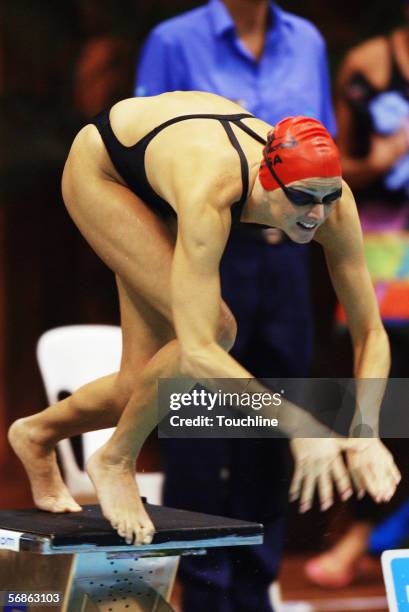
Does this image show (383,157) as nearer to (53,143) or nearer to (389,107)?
(389,107)

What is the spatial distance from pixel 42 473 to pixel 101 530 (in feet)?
1.23

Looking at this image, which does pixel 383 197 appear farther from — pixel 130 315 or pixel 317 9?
pixel 130 315

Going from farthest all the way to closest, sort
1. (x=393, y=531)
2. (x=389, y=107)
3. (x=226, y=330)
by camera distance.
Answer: (x=389, y=107), (x=393, y=531), (x=226, y=330)

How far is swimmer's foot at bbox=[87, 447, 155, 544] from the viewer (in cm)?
340

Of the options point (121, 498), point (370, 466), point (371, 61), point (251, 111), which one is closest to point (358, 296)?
point (370, 466)

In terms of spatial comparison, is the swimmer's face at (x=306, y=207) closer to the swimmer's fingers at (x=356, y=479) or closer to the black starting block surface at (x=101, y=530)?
the swimmer's fingers at (x=356, y=479)

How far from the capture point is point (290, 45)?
4.36 m

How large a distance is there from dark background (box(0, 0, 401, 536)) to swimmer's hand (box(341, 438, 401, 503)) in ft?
4.01

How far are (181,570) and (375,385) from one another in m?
0.72

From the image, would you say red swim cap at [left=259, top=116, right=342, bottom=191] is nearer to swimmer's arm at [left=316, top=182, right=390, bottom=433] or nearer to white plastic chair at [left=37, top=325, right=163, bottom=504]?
swimmer's arm at [left=316, top=182, right=390, bottom=433]

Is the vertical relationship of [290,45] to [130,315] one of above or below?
above

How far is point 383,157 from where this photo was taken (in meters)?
4.76

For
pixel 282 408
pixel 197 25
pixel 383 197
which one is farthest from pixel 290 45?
pixel 282 408

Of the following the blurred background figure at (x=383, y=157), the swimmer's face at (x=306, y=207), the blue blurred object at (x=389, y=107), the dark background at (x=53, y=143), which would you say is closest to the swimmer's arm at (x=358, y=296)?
the swimmer's face at (x=306, y=207)
